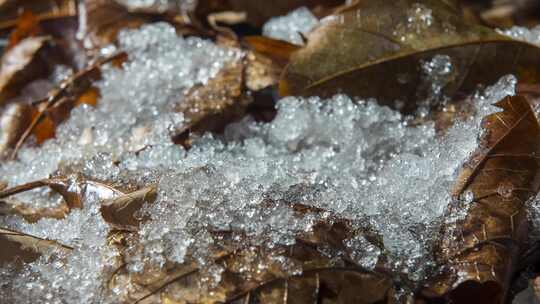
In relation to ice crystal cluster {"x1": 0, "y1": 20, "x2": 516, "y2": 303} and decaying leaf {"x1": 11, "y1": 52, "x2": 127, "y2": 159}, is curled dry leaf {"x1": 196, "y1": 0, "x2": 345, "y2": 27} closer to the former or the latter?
ice crystal cluster {"x1": 0, "y1": 20, "x2": 516, "y2": 303}

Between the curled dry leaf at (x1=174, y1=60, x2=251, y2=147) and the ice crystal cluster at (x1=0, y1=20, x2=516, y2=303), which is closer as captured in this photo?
the ice crystal cluster at (x1=0, y1=20, x2=516, y2=303)

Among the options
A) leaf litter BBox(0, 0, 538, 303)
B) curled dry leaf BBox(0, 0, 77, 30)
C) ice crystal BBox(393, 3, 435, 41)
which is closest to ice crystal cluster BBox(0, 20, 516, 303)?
leaf litter BBox(0, 0, 538, 303)

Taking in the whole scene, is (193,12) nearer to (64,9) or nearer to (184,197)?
(64,9)

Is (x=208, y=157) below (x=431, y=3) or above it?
below

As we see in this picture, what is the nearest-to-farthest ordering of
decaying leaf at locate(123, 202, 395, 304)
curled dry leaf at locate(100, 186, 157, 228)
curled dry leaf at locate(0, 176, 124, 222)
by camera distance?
1. decaying leaf at locate(123, 202, 395, 304)
2. curled dry leaf at locate(100, 186, 157, 228)
3. curled dry leaf at locate(0, 176, 124, 222)

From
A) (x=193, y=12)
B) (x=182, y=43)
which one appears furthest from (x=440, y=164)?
(x=193, y=12)

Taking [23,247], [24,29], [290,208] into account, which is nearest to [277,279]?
[290,208]

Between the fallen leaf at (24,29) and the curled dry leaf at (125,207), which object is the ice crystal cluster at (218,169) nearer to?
the curled dry leaf at (125,207)
